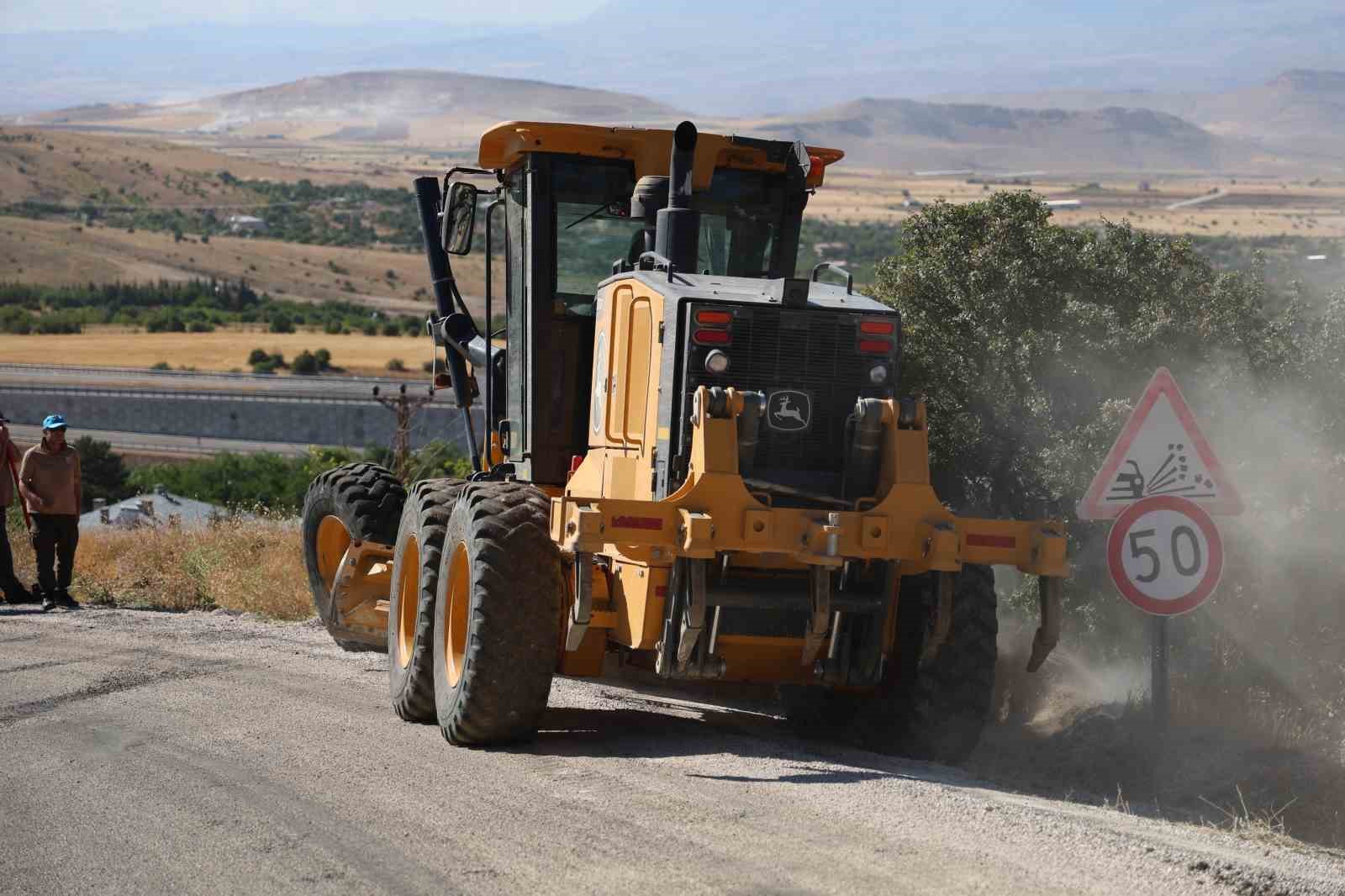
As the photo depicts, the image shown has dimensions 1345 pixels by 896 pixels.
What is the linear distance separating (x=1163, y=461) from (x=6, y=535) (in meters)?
10.8

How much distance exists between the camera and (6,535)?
15.4m

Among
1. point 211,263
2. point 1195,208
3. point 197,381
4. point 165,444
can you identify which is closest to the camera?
point 165,444

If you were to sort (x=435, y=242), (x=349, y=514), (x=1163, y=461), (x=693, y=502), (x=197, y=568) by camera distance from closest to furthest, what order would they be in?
(x=693, y=502) < (x=1163, y=461) < (x=435, y=242) < (x=349, y=514) < (x=197, y=568)

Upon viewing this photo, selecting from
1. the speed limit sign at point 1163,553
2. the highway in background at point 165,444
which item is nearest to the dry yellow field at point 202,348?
the highway in background at point 165,444

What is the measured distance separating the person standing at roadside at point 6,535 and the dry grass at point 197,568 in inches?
26.1

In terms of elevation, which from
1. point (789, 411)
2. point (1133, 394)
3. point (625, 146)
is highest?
point (625, 146)

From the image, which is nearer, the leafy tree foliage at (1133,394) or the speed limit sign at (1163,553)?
the speed limit sign at (1163,553)

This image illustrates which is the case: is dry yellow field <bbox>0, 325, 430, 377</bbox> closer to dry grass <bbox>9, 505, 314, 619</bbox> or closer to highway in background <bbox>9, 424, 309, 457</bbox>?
highway in background <bbox>9, 424, 309, 457</bbox>

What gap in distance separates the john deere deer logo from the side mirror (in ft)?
10.0

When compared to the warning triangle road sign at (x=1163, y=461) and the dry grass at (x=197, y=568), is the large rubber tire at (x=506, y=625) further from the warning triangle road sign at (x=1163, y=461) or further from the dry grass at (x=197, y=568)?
the dry grass at (x=197, y=568)

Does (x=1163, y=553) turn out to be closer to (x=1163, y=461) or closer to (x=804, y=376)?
(x=1163, y=461)

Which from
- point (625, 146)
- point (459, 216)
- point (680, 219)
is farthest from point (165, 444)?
point (680, 219)

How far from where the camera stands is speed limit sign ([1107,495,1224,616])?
350 inches

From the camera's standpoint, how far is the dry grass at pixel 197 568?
15.4m
